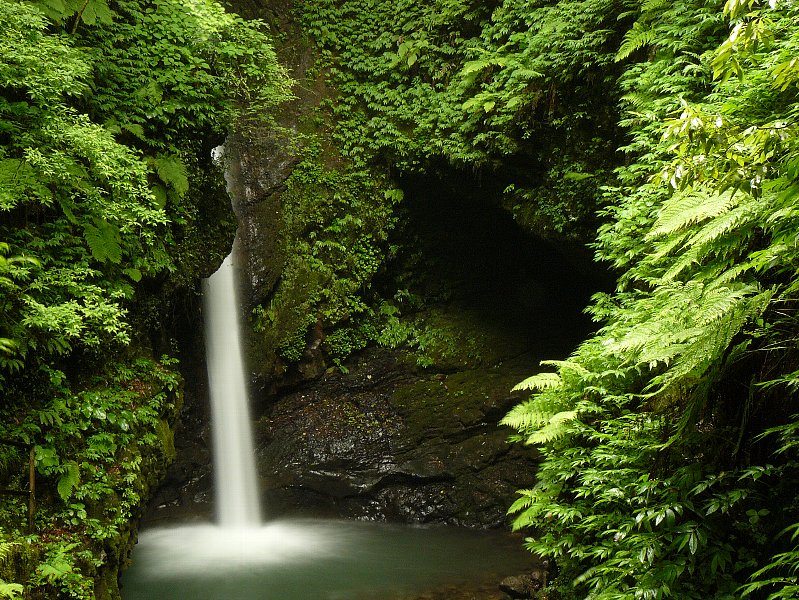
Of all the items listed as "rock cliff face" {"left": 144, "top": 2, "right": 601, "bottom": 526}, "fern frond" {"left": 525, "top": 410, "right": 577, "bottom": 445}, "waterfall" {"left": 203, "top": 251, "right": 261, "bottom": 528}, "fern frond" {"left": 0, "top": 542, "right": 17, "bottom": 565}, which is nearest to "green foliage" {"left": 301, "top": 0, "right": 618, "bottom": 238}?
"rock cliff face" {"left": 144, "top": 2, "right": 601, "bottom": 526}

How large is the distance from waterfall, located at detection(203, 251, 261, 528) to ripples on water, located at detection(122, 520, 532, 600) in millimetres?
851

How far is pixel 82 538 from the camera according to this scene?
5.00 metres

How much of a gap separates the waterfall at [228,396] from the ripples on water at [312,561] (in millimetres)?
851

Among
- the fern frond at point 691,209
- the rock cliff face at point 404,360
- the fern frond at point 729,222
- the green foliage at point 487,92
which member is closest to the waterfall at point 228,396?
the rock cliff face at point 404,360

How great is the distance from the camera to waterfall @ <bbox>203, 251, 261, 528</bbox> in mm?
10398

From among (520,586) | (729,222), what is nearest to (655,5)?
(729,222)

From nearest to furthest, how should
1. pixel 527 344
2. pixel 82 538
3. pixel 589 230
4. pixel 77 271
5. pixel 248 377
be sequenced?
pixel 82 538 → pixel 77 271 → pixel 589 230 → pixel 248 377 → pixel 527 344

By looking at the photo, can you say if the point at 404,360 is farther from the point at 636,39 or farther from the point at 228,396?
the point at 636,39

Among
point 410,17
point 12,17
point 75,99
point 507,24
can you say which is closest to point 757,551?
point 12,17

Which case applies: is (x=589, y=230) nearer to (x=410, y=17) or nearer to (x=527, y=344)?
(x=527, y=344)

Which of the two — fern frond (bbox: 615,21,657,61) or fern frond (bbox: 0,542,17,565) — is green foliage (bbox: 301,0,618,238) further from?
fern frond (bbox: 0,542,17,565)

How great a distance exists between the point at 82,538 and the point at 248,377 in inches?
231

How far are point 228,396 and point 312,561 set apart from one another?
3.61 meters

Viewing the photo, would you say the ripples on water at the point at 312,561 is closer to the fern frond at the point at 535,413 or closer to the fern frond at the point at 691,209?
the fern frond at the point at 535,413
